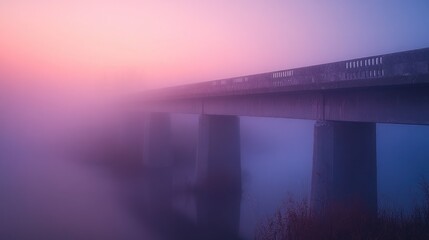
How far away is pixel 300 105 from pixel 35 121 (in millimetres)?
53091

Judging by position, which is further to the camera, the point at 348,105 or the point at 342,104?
the point at 342,104

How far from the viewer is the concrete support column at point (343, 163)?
14.0 meters

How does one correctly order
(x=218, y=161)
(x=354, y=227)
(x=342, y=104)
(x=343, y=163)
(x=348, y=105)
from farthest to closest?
(x=218, y=161) → (x=343, y=163) → (x=342, y=104) → (x=348, y=105) → (x=354, y=227)

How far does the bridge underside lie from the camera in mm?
11172

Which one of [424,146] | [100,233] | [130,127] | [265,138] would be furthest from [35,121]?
[424,146]

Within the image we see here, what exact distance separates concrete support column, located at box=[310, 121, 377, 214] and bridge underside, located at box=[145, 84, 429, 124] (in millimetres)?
747

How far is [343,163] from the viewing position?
1423 centimetres

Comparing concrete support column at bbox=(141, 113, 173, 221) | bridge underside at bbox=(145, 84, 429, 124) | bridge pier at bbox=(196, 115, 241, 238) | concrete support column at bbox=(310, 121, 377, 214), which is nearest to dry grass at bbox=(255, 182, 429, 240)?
bridge underside at bbox=(145, 84, 429, 124)

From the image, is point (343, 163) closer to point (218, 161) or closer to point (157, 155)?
point (218, 161)

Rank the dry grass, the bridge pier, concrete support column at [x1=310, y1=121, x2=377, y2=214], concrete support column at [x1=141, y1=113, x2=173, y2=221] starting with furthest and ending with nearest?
1. concrete support column at [x1=141, y1=113, x2=173, y2=221]
2. the bridge pier
3. concrete support column at [x1=310, y1=121, x2=377, y2=214]
4. the dry grass

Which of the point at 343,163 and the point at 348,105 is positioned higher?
the point at 348,105

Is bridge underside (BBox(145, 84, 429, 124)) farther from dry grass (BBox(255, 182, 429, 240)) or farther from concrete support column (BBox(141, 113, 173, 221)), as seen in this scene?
concrete support column (BBox(141, 113, 173, 221))

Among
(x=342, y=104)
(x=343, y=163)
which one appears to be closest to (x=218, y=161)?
(x=343, y=163)

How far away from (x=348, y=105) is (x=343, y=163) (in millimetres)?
2175
